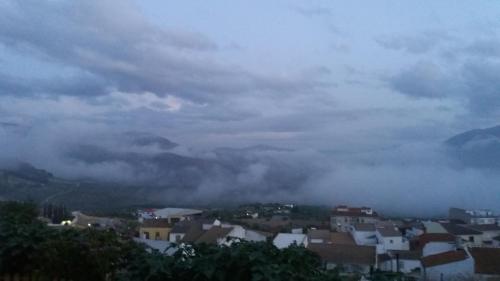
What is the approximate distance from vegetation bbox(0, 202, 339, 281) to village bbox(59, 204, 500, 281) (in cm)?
38

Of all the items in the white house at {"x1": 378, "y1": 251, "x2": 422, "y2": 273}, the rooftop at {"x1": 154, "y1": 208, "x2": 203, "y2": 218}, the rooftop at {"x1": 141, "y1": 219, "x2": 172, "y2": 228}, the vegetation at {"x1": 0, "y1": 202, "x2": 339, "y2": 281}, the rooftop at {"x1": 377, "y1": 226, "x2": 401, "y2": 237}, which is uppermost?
the vegetation at {"x1": 0, "y1": 202, "x2": 339, "y2": 281}

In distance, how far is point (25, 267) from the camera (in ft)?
21.1

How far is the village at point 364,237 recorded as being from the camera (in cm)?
1929

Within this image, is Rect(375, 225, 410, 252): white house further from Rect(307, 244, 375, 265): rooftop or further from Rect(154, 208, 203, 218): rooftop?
Rect(154, 208, 203, 218): rooftop

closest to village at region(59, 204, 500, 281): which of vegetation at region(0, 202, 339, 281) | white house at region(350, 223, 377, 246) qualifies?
white house at region(350, 223, 377, 246)

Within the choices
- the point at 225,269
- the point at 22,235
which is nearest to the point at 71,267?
the point at 22,235

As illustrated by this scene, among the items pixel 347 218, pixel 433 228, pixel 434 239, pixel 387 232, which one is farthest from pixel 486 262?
pixel 347 218

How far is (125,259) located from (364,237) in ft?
118

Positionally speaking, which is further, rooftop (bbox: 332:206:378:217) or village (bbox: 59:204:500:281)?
rooftop (bbox: 332:206:378:217)

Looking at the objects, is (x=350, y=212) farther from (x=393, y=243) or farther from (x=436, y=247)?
(x=436, y=247)

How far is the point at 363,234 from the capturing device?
40.9m

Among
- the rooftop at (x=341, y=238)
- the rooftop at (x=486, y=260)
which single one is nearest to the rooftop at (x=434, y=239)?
the rooftop at (x=341, y=238)

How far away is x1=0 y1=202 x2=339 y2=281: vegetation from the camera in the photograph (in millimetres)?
4953

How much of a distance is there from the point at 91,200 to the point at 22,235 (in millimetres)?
51697
